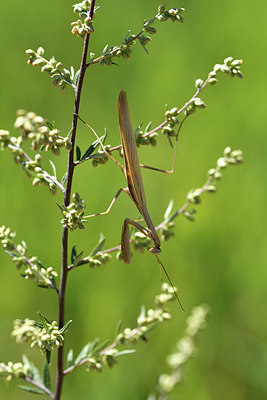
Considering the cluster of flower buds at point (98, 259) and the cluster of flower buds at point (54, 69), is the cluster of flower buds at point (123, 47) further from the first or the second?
the cluster of flower buds at point (98, 259)

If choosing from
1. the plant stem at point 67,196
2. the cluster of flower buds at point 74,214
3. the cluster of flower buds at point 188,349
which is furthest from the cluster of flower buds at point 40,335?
the cluster of flower buds at point 188,349

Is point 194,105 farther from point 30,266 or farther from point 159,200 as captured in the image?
point 159,200

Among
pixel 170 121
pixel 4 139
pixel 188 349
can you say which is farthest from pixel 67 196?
pixel 188 349

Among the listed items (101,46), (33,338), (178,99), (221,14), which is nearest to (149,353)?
(33,338)

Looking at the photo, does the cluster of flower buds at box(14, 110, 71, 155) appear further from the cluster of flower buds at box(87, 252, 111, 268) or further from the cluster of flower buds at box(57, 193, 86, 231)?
the cluster of flower buds at box(87, 252, 111, 268)

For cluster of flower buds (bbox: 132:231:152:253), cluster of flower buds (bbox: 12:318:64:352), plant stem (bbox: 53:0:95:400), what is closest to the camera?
cluster of flower buds (bbox: 12:318:64:352)

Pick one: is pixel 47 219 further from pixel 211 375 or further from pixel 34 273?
pixel 34 273

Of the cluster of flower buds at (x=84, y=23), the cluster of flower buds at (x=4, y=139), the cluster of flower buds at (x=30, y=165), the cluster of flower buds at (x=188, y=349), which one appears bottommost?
the cluster of flower buds at (x=188, y=349)

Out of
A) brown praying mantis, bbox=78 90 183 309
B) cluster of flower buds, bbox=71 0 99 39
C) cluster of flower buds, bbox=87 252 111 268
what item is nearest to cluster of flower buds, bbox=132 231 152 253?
brown praying mantis, bbox=78 90 183 309

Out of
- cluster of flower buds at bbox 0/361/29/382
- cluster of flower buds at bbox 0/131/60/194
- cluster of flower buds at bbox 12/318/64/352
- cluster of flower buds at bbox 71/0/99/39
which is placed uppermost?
cluster of flower buds at bbox 71/0/99/39
